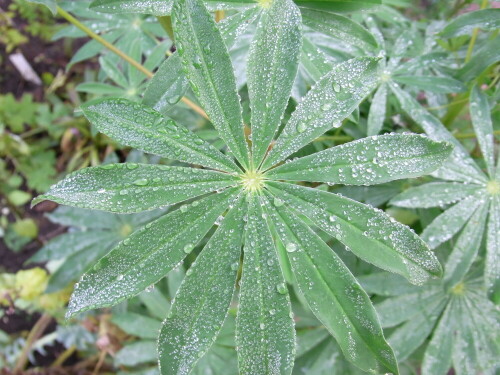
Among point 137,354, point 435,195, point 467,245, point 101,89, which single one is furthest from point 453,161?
point 137,354

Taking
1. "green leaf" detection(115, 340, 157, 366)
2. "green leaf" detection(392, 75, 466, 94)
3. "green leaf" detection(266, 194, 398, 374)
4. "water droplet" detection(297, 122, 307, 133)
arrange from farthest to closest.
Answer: "green leaf" detection(115, 340, 157, 366)
"green leaf" detection(392, 75, 466, 94)
"water droplet" detection(297, 122, 307, 133)
"green leaf" detection(266, 194, 398, 374)

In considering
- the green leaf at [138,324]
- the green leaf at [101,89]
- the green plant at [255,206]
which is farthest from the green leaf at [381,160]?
the green leaf at [138,324]

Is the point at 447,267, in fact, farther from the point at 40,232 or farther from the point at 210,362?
the point at 40,232

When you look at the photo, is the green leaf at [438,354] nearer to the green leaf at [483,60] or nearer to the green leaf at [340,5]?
the green leaf at [483,60]

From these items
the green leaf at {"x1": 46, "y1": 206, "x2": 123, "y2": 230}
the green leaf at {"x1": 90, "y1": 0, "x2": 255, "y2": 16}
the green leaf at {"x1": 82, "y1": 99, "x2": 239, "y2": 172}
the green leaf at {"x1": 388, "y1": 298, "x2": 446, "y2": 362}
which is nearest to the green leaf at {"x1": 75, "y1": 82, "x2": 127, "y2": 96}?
the green leaf at {"x1": 46, "y1": 206, "x2": 123, "y2": 230}

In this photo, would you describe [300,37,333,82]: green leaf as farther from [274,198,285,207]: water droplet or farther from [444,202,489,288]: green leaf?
[444,202,489,288]: green leaf
